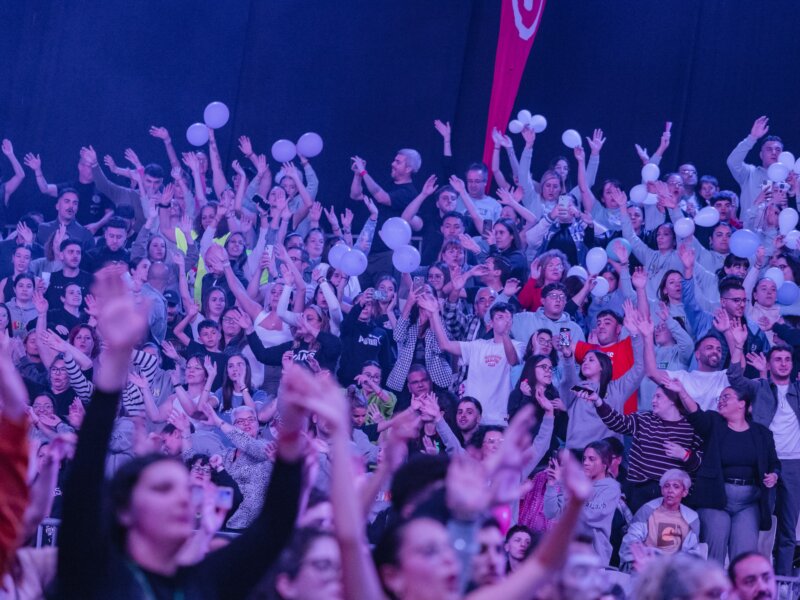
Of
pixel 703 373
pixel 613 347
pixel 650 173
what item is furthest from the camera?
pixel 650 173

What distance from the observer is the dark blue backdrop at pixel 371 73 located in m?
10.7

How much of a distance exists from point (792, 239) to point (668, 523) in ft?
8.82

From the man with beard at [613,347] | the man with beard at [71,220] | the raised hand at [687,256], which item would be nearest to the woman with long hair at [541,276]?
the man with beard at [613,347]

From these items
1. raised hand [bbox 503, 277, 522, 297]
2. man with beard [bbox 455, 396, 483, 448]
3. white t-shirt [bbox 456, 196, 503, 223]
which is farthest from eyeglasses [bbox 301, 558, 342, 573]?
white t-shirt [bbox 456, 196, 503, 223]

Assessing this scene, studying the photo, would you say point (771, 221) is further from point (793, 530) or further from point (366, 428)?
point (366, 428)

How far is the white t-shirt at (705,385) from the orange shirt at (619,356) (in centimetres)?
38

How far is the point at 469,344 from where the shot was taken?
736cm

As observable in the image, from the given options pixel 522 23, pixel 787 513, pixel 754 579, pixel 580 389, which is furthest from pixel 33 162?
pixel 754 579

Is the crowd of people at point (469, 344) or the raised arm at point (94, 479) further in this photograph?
the crowd of people at point (469, 344)

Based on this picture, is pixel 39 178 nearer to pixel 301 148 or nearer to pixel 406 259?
pixel 301 148

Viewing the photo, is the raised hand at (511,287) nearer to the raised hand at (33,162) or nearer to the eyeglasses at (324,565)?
the raised hand at (33,162)

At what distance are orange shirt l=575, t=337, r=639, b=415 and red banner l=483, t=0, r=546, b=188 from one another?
3697 mm

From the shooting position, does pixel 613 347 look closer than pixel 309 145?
Yes

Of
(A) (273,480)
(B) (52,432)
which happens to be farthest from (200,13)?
(A) (273,480)
